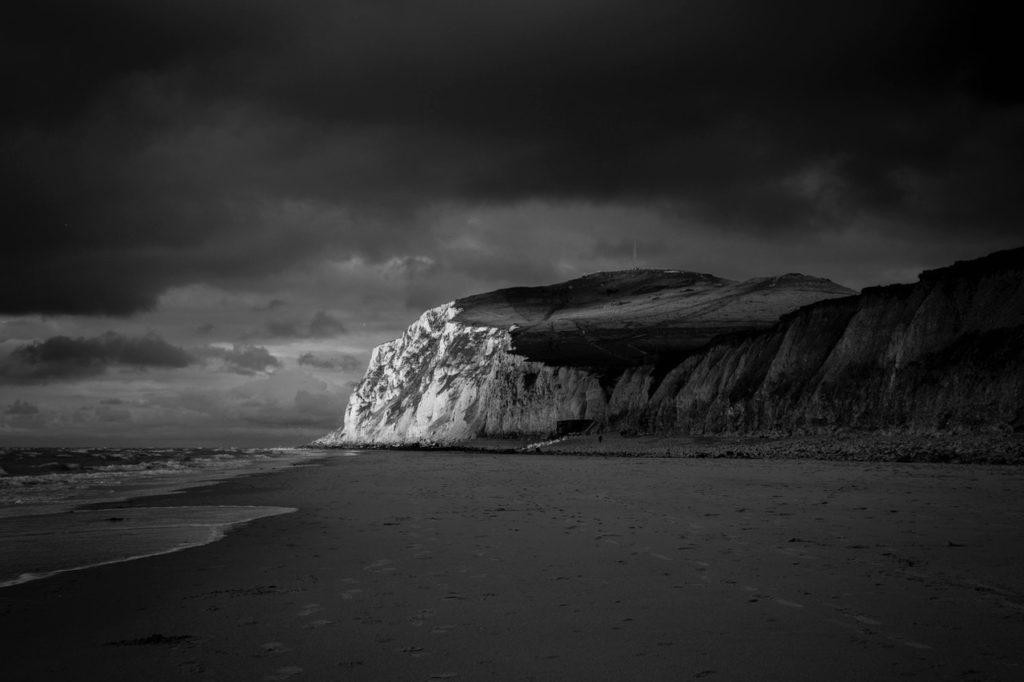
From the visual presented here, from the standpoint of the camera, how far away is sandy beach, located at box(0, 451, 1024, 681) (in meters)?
4.04

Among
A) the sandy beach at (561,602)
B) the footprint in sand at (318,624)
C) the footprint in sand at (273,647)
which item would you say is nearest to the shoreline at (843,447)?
the sandy beach at (561,602)

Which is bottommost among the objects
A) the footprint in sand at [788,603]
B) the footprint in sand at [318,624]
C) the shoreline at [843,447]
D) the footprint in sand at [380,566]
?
the shoreline at [843,447]

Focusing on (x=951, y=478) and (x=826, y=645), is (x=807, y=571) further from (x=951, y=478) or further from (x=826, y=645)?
(x=951, y=478)

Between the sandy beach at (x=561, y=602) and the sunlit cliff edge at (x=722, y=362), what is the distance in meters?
23.6

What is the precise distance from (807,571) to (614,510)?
5.96 m

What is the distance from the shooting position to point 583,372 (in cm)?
7919

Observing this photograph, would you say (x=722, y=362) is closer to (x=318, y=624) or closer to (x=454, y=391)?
(x=318, y=624)

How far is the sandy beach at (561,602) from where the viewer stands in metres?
4.04

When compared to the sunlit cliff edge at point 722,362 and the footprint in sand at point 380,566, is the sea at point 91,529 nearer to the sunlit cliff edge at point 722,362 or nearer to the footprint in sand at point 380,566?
the footprint in sand at point 380,566

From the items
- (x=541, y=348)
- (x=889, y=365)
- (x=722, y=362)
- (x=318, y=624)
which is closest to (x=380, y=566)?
(x=318, y=624)

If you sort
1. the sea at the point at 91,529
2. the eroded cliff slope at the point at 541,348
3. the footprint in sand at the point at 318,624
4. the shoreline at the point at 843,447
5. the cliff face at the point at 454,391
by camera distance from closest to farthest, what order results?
the footprint in sand at the point at 318,624 → the sea at the point at 91,529 → the shoreline at the point at 843,447 → the cliff face at the point at 454,391 → the eroded cliff slope at the point at 541,348

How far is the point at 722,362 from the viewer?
5247 centimetres

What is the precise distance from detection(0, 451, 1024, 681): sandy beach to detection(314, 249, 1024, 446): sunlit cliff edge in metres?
23.6

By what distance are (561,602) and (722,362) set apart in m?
49.4
